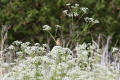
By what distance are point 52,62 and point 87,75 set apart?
0.55m

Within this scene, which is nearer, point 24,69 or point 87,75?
point 87,75

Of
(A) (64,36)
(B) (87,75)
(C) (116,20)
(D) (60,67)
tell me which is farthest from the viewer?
(A) (64,36)

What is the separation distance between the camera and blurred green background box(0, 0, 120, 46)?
6.54 m

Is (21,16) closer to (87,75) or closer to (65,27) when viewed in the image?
(65,27)

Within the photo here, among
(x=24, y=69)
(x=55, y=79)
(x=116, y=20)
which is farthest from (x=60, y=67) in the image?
(x=116, y=20)

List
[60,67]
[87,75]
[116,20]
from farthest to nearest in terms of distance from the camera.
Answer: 1. [116,20]
2. [60,67]
3. [87,75]

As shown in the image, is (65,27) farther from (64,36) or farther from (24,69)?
(24,69)

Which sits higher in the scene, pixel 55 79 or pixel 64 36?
pixel 64 36

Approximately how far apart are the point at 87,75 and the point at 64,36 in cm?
370

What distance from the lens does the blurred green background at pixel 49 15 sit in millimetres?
6543

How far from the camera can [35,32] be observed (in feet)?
22.7

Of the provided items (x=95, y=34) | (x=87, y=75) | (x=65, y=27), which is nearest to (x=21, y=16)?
(x=65, y=27)

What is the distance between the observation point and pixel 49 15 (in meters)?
6.69

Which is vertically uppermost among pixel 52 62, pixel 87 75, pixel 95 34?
pixel 95 34
